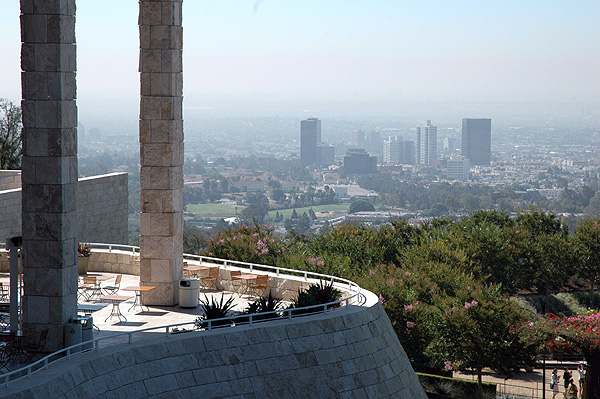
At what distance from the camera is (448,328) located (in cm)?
2570

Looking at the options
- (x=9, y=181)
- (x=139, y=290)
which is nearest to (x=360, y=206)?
(x=9, y=181)

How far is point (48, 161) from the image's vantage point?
14.4 metres

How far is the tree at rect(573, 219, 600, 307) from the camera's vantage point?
1806 inches

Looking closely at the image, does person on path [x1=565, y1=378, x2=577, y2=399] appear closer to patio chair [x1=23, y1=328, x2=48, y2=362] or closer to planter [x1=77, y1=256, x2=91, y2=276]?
planter [x1=77, y1=256, x2=91, y2=276]

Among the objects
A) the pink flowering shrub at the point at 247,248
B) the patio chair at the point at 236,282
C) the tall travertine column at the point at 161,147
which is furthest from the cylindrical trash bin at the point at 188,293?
the pink flowering shrub at the point at 247,248

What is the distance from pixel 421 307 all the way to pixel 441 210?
412 feet

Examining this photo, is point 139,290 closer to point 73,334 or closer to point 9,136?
point 73,334

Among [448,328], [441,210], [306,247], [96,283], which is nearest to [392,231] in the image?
[306,247]

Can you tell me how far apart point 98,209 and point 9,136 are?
21760mm

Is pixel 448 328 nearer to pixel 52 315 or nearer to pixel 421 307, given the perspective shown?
pixel 421 307

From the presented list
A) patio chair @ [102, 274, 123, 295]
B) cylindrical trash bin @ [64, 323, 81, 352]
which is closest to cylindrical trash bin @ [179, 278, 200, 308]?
patio chair @ [102, 274, 123, 295]

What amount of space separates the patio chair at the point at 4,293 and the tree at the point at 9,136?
29.1 meters

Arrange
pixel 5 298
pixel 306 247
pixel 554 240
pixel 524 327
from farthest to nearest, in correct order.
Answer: pixel 554 240
pixel 306 247
pixel 524 327
pixel 5 298

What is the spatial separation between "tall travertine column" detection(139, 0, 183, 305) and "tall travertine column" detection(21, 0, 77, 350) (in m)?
4.55
